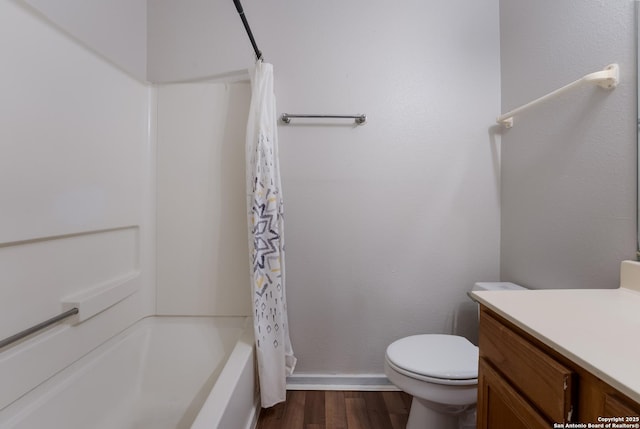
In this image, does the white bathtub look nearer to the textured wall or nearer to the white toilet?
the textured wall

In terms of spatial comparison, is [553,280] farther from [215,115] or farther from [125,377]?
[125,377]

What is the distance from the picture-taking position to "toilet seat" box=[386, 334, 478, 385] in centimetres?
96

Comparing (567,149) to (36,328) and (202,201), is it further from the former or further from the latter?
(36,328)

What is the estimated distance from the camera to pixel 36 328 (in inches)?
34.1

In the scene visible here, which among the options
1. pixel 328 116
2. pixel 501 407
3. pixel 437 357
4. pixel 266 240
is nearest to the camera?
pixel 501 407

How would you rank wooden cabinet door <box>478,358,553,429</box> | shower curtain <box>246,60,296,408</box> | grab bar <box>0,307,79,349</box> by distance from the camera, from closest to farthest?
1. wooden cabinet door <box>478,358,553,429</box>
2. grab bar <box>0,307,79,349</box>
3. shower curtain <box>246,60,296,408</box>

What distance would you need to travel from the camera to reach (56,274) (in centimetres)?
97

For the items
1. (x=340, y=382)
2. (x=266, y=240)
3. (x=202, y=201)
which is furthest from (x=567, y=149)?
(x=202, y=201)

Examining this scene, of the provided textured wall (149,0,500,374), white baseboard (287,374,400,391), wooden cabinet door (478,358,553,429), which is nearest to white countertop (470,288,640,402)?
wooden cabinet door (478,358,553,429)

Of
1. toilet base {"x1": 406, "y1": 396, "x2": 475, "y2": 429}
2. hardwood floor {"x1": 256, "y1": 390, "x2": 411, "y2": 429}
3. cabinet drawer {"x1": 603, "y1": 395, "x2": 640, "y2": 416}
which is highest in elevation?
cabinet drawer {"x1": 603, "y1": 395, "x2": 640, "y2": 416}

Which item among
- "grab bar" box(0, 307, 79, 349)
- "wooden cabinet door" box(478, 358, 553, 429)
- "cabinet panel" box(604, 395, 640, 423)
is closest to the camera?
"cabinet panel" box(604, 395, 640, 423)

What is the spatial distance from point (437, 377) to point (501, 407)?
1.02 ft

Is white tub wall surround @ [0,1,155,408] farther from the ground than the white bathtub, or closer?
farther from the ground

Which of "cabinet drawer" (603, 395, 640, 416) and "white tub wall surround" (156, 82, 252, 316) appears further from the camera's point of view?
"white tub wall surround" (156, 82, 252, 316)
